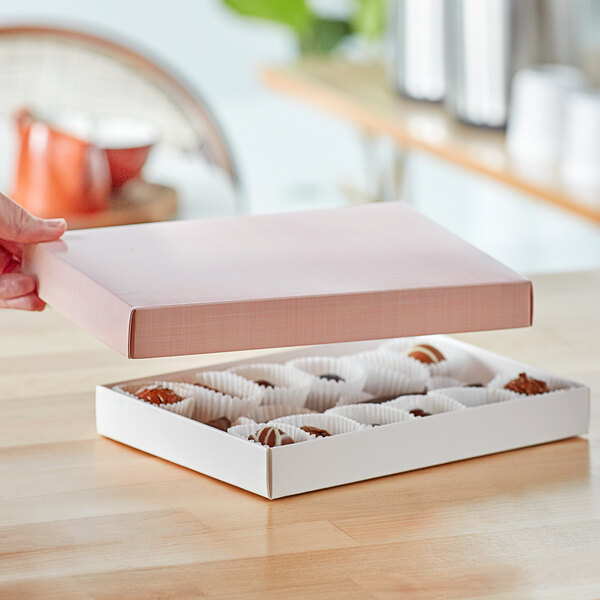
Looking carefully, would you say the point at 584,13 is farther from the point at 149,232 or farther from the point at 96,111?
the point at 149,232

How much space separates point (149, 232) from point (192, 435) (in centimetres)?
16

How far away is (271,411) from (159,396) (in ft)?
0.25

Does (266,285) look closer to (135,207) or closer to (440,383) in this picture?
(440,383)

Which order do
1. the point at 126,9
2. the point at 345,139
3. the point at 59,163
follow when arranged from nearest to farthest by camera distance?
the point at 59,163 < the point at 126,9 < the point at 345,139

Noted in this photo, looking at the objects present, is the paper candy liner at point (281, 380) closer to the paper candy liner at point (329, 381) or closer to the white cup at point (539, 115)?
the paper candy liner at point (329, 381)

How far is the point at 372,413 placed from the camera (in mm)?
794

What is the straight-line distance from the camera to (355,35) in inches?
156

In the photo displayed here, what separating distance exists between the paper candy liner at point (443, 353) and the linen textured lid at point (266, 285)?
11 cm

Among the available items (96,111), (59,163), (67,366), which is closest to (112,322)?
(67,366)

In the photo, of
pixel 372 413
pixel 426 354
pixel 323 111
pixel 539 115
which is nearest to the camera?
pixel 372 413

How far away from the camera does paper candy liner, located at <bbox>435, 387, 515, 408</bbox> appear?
821mm

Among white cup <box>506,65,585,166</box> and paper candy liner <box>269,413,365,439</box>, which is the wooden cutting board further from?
paper candy liner <box>269,413,365,439</box>

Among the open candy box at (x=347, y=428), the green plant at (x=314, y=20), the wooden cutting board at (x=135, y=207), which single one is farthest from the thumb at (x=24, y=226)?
the green plant at (x=314, y=20)

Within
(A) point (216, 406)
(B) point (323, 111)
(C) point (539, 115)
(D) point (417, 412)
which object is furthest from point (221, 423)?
(B) point (323, 111)
